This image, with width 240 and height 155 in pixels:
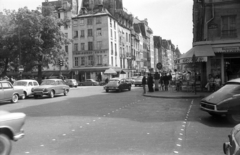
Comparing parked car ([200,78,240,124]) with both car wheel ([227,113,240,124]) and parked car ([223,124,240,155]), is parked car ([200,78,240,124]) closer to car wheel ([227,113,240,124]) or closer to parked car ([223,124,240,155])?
car wheel ([227,113,240,124])

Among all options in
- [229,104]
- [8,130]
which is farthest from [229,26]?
[8,130]

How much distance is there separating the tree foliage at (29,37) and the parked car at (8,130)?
2684cm

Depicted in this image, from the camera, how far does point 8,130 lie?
16.8 feet

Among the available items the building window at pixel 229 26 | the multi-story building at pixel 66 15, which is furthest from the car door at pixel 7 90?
the multi-story building at pixel 66 15

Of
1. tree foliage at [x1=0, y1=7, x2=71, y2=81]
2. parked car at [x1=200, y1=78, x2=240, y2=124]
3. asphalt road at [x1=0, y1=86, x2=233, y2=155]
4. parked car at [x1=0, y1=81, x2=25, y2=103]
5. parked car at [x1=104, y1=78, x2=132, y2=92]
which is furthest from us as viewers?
tree foliage at [x1=0, y1=7, x2=71, y2=81]

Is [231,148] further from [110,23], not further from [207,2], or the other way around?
[110,23]

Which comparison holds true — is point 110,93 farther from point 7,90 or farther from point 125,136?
point 125,136

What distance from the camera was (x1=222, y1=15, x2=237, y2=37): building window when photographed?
2081 centimetres

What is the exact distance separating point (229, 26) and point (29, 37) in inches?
943

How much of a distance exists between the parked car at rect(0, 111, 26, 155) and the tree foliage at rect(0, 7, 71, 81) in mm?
26844

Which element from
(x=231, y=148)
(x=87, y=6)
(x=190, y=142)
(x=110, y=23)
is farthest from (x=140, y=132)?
(x=87, y=6)

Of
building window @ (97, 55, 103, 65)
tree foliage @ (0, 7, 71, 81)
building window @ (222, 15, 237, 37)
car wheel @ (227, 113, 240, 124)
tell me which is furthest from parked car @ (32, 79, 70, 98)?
building window @ (97, 55, 103, 65)

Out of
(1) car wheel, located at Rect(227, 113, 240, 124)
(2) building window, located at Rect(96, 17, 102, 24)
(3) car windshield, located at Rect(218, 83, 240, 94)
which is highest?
(2) building window, located at Rect(96, 17, 102, 24)

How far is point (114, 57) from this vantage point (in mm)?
53844
